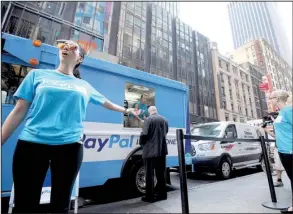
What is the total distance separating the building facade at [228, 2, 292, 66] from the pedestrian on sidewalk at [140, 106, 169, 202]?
128 meters

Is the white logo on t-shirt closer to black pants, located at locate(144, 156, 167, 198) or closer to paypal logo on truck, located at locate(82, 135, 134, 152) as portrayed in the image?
paypal logo on truck, located at locate(82, 135, 134, 152)

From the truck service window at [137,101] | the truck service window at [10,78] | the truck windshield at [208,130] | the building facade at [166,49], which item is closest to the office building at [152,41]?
the building facade at [166,49]

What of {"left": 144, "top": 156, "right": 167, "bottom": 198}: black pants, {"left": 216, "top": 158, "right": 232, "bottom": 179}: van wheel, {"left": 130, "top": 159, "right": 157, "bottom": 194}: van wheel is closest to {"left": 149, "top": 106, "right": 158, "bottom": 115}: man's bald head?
{"left": 144, "top": 156, "right": 167, "bottom": 198}: black pants

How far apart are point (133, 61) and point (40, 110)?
24533 mm

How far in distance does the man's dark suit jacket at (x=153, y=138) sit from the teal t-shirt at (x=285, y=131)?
2103mm

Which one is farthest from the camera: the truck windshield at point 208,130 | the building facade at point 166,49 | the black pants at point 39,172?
the building facade at point 166,49

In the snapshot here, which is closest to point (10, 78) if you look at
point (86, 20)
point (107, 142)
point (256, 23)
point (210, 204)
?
point (107, 142)

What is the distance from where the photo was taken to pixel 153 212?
3221 mm

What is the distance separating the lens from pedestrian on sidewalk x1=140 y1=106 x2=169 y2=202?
402 cm

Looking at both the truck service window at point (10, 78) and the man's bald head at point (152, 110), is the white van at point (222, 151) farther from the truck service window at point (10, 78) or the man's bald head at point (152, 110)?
the truck service window at point (10, 78)

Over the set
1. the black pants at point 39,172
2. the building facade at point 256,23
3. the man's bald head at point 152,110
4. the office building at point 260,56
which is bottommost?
the black pants at point 39,172

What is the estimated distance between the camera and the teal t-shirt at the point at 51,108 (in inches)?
56.7

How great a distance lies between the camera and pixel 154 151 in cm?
405

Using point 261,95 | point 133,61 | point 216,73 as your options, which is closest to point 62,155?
point 133,61
